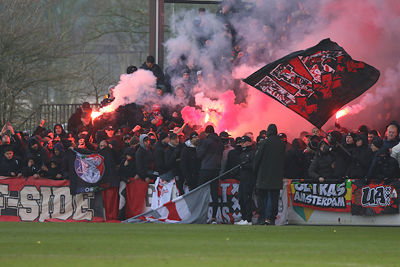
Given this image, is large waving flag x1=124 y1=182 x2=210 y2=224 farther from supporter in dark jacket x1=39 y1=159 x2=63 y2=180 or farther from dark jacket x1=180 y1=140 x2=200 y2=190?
supporter in dark jacket x1=39 y1=159 x2=63 y2=180

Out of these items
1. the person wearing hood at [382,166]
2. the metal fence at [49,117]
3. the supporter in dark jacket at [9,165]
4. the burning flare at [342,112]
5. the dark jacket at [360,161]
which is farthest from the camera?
the metal fence at [49,117]

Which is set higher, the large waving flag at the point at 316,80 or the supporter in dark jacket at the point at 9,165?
the large waving flag at the point at 316,80

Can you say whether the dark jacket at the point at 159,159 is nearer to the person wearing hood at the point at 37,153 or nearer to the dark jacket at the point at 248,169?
the dark jacket at the point at 248,169

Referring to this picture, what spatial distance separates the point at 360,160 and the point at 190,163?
130 inches

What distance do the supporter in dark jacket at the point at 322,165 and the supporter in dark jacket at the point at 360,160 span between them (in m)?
0.36

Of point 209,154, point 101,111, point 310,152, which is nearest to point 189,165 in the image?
point 209,154

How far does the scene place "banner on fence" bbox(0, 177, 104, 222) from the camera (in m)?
19.0

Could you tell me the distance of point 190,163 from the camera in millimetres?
18500

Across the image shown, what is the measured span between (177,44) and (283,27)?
9.40ft

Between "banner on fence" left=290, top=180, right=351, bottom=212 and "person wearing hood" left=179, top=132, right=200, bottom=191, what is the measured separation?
2011mm

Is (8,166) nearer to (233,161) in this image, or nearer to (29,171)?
(29,171)

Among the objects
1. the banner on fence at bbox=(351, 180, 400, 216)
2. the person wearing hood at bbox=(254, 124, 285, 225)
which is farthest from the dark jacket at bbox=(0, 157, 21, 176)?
the banner on fence at bbox=(351, 180, 400, 216)

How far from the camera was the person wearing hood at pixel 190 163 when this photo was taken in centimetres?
1841

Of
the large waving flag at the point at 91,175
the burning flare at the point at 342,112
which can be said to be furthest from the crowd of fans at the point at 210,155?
the burning flare at the point at 342,112
